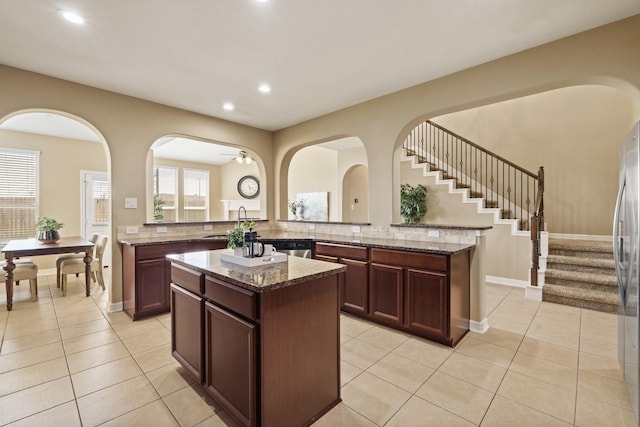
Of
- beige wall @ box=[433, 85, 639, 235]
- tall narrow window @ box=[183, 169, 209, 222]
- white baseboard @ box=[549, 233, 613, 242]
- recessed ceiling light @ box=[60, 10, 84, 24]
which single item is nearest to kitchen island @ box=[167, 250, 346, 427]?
recessed ceiling light @ box=[60, 10, 84, 24]

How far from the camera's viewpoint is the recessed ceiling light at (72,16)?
2.15m

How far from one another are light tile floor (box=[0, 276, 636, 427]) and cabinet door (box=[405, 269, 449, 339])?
0.16 m

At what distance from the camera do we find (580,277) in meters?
3.93

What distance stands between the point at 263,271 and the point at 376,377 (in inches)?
49.2

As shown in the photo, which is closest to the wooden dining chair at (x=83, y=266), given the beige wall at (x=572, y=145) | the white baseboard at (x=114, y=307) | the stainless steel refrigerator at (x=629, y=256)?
the white baseboard at (x=114, y=307)

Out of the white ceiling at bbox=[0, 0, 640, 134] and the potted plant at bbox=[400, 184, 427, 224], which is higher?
the white ceiling at bbox=[0, 0, 640, 134]

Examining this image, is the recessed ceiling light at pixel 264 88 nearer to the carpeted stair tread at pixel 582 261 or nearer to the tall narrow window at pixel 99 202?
the carpeted stair tread at pixel 582 261

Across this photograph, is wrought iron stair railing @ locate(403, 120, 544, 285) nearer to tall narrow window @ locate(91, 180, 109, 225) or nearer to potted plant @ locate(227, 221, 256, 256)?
potted plant @ locate(227, 221, 256, 256)

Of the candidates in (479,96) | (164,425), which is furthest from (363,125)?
(164,425)

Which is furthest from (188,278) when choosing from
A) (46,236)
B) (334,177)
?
(334,177)

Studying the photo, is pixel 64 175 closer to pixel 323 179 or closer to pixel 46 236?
pixel 46 236

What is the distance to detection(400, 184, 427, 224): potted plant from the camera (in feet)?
19.2

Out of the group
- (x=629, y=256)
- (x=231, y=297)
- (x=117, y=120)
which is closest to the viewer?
(x=231, y=297)

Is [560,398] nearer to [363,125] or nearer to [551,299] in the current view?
[551,299]
